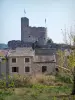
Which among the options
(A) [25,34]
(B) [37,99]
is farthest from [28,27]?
(B) [37,99]

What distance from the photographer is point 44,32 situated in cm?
4522

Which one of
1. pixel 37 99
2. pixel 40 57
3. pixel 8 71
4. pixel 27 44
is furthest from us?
pixel 27 44

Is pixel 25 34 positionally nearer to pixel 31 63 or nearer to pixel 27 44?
pixel 27 44

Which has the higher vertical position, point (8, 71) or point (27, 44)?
point (27, 44)

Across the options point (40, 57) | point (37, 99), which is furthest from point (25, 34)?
point (37, 99)

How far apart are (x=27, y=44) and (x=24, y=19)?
7.99 m

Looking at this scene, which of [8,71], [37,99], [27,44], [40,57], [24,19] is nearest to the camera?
[37,99]

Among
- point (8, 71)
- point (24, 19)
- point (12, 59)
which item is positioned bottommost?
point (8, 71)

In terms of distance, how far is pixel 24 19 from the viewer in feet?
147

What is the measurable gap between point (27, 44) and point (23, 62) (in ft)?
61.9

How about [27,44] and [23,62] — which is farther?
[27,44]

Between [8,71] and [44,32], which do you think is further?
[44,32]

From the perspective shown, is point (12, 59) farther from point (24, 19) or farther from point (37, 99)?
point (24, 19)

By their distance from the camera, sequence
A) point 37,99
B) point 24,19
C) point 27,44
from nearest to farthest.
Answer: point 37,99, point 27,44, point 24,19
